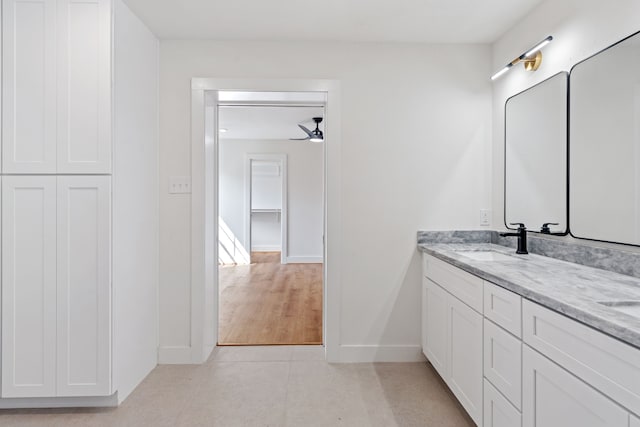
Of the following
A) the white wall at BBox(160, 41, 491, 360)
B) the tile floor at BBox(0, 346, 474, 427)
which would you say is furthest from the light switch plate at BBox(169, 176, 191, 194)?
the tile floor at BBox(0, 346, 474, 427)

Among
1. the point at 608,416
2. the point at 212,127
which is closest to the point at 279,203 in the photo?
the point at 212,127

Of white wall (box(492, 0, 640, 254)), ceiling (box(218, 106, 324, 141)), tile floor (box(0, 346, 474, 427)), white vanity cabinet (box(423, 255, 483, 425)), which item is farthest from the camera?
ceiling (box(218, 106, 324, 141))

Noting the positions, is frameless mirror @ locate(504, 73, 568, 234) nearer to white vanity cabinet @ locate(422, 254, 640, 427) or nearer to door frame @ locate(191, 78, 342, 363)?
white vanity cabinet @ locate(422, 254, 640, 427)

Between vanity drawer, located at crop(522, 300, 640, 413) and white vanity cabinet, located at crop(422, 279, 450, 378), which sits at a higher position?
vanity drawer, located at crop(522, 300, 640, 413)

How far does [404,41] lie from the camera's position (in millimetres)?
2680

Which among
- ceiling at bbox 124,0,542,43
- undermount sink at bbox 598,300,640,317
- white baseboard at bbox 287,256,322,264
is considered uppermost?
ceiling at bbox 124,0,542,43

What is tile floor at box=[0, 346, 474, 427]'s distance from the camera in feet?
6.49

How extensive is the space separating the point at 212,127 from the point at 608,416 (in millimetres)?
2803

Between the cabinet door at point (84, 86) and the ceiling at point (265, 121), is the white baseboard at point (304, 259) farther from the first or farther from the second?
the cabinet door at point (84, 86)

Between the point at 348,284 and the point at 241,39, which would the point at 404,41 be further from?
the point at 348,284

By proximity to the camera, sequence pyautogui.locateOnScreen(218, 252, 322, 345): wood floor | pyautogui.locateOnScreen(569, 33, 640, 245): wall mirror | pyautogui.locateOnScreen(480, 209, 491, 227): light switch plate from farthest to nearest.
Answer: pyautogui.locateOnScreen(218, 252, 322, 345): wood floor
pyautogui.locateOnScreen(480, 209, 491, 227): light switch plate
pyautogui.locateOnScreen(569, 33, 640, 245): wall mirror

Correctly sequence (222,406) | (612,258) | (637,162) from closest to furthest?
(637,162) → (612,258) → (222,406)

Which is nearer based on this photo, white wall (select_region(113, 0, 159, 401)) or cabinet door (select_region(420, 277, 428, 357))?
white wall (select_region(113, 0, 159, 401))

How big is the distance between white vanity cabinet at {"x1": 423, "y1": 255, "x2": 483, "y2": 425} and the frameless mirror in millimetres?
653
